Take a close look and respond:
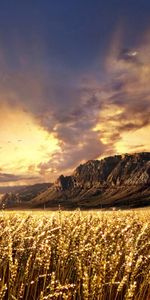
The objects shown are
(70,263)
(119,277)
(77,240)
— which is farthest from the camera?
(77,240)

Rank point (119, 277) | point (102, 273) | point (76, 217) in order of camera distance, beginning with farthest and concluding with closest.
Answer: point (76, 217) < point (119, 277) < point (102, 273)

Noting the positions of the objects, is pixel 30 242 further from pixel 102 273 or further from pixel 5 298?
pixel 102 273

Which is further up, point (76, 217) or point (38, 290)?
point (76, 217)

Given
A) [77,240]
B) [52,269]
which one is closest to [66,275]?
[52,269]

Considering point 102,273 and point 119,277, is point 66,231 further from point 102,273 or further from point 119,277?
point 102,273

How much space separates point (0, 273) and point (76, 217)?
3572mm

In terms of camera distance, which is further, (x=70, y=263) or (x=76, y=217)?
(x=76, y=217)

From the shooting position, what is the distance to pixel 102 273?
6.26m

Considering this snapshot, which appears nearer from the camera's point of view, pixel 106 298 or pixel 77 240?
pixel 106 298

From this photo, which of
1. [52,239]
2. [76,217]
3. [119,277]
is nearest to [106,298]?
[119,277]

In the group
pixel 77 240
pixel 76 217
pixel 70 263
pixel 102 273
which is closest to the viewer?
pixel 102 273

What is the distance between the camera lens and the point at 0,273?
8.25 meters

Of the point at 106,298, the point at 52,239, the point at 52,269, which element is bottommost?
the point at 106,298

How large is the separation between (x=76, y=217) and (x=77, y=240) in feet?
7.75
